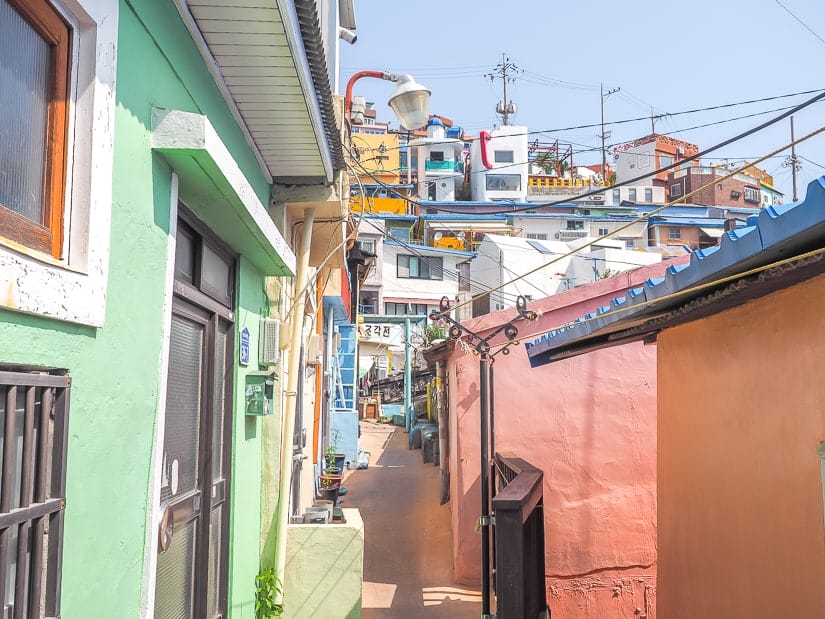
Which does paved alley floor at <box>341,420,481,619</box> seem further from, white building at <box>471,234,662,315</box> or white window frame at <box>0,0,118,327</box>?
white building at <box>471,234,662,315</box>

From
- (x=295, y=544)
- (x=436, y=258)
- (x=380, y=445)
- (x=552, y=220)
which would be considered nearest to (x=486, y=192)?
(x=552, y=220)

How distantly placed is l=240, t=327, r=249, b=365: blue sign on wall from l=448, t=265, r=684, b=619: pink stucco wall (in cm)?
522

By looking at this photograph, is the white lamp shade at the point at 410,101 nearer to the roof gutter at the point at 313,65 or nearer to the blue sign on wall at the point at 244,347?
the roof gutter at the point at 313,65

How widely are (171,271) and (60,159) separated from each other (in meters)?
1.08

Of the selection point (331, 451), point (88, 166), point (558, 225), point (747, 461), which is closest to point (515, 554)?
point (747, 461)

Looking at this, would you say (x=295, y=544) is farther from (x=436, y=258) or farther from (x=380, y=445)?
(x=436, y=258)

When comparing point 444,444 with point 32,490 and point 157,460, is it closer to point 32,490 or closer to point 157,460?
point 157,460

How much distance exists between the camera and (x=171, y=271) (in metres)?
3.29

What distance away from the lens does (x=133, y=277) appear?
2.79 meters

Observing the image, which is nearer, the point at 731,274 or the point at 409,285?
the point at 731,274

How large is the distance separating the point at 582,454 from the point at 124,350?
8194mm

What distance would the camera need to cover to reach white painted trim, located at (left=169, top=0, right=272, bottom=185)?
132 inches

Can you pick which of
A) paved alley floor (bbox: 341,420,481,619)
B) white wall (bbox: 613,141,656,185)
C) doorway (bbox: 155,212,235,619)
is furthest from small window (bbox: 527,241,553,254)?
doorway (bbox: 155,212,235,619)

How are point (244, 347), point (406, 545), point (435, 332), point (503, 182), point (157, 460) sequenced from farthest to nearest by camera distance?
point (503, 182) → point (435, 332) → point (406, 545) → point (244, 347) → point (157, 460)
